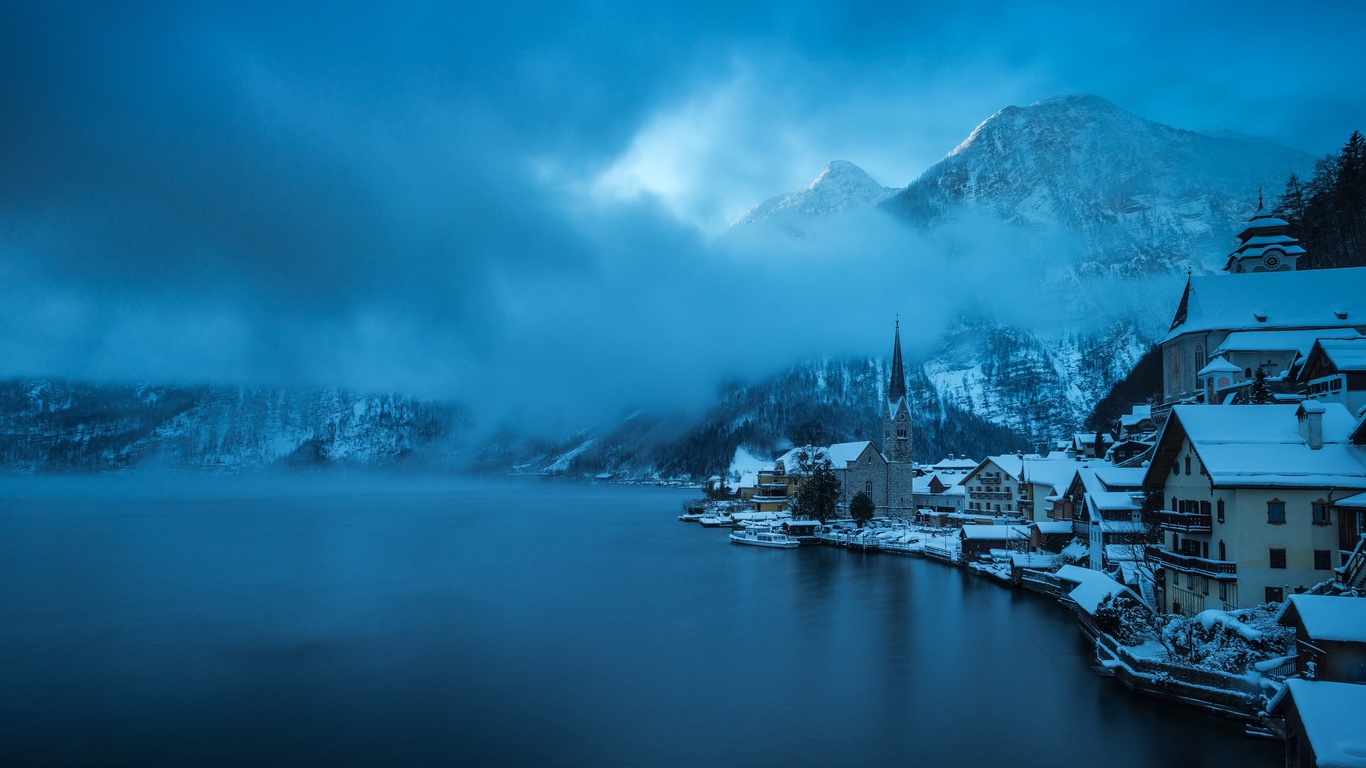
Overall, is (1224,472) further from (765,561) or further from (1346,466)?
(765,561)

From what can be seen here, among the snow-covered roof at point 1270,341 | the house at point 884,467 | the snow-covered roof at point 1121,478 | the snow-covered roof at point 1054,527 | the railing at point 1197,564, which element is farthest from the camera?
the house at point 884,467

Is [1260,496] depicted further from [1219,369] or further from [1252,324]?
[1252,324]

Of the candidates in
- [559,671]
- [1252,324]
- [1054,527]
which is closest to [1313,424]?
[1054,527]

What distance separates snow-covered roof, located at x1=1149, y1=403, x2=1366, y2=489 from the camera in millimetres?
22891

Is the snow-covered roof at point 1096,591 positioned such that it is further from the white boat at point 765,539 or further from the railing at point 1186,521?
the white boat at point 765,539

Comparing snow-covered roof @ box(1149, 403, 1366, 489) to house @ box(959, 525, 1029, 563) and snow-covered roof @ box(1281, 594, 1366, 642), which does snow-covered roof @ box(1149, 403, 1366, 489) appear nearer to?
snow-covered roof @ box(1281, 594, 1366, 642)

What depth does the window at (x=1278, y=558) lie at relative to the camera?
75.6 ft

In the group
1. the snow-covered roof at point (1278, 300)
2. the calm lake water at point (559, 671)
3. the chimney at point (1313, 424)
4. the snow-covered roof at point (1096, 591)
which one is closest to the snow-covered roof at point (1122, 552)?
the calm lake water at point (559, 671)

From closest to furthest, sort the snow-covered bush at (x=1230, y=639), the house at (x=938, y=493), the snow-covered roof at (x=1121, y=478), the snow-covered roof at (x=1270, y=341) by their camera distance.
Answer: the snow-covered bush at (x=1230, y=639) → the snow-covered roof at (x=1121, y=478) → the snow-covered roof at (x=1270, y=341) → the house at (x=938, y=493)

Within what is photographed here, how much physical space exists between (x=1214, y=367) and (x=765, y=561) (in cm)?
3311

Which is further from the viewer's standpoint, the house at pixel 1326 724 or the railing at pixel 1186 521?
the railing at pixel 1186 521

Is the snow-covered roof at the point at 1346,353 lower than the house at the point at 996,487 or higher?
higher

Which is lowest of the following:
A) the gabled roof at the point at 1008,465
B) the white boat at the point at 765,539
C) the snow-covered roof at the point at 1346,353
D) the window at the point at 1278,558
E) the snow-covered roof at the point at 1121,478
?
the white boat at the point at 765,539

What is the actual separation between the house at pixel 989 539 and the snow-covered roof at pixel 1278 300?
674 inches
